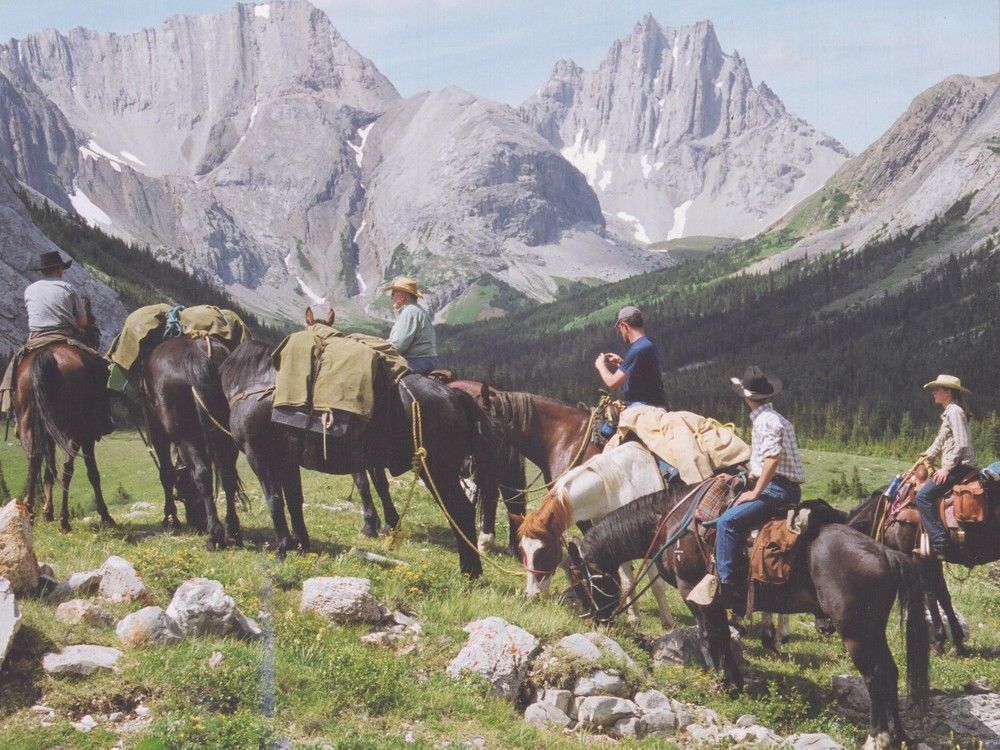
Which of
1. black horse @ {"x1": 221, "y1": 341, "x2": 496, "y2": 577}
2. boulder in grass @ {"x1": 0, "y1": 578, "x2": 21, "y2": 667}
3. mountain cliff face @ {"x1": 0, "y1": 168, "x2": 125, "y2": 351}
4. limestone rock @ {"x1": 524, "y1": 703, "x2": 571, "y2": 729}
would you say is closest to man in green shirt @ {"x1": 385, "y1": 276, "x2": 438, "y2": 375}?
black horse @ {"x1": 221, "y1": 341, "x2": 496, "y2": 577}

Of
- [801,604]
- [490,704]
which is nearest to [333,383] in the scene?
[490,704]

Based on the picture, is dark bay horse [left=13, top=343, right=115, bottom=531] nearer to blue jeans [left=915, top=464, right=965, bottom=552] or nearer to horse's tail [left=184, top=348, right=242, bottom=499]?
horse's tail [left=184, top=348, right=242, bottom=499]

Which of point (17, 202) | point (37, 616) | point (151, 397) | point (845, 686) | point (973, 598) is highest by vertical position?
point (17, 202)

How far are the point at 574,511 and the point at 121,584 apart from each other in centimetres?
601

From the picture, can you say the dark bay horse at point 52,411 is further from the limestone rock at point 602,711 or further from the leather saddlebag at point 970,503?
the leather saddlebag at point 970,503

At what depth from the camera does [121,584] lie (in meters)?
10.2

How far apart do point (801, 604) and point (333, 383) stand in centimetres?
707

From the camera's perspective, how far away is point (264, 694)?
28.2ft

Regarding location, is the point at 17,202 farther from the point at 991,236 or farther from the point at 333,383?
the point at 991,236

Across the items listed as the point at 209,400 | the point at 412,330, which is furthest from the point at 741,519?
the point at 209,400

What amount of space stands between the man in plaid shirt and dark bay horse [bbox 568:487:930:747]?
44 cm

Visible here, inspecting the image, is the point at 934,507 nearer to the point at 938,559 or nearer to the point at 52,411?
the point at 938,559

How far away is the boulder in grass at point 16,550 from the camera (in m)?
9.66

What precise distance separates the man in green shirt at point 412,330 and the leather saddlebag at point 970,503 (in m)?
8.83
